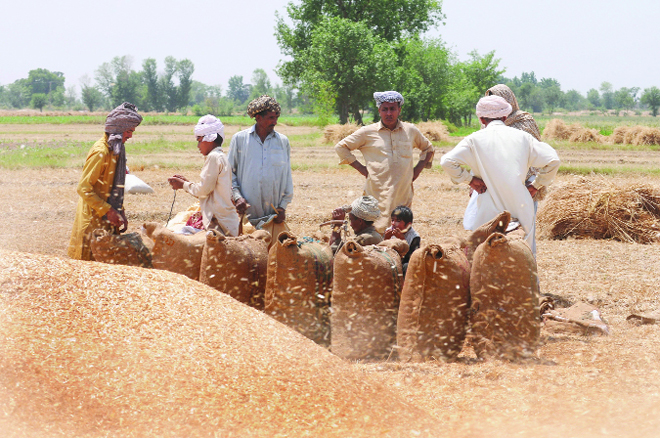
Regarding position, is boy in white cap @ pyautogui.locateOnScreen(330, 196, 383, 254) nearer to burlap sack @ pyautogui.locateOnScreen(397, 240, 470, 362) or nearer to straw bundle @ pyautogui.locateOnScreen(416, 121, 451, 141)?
burlap sack @ pyautogui.locateOnScreen(397, 240, 470, 362)

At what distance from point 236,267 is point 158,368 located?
3.29 feet

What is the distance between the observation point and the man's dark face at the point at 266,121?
4.68m

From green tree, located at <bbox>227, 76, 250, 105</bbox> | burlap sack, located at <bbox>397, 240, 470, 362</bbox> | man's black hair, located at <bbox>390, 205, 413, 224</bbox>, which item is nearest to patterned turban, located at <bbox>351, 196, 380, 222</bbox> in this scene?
man's black hair, located at <bbox>390, 205, 413, 224</bbox>

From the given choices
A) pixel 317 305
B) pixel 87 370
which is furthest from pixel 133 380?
pixel 317 305

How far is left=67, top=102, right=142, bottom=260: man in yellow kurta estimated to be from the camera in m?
4.14

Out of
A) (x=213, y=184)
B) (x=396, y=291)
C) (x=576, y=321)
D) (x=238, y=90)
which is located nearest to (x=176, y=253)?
(x=213, y=184)

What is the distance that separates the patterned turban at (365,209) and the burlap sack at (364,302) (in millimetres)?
411

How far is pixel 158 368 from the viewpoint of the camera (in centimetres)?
310

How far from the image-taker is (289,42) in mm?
39219

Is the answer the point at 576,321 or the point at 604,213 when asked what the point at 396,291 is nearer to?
the point at 576,321

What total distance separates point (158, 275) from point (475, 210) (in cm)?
199

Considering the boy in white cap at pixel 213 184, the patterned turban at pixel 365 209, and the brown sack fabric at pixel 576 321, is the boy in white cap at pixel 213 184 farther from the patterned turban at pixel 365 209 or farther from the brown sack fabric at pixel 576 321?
the brown sack fabric at pixel 576 321

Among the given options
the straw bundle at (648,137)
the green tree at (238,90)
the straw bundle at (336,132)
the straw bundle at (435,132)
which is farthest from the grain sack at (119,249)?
the green tree at (238,90)

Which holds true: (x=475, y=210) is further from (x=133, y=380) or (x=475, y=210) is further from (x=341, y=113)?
(x=341, y=113)
